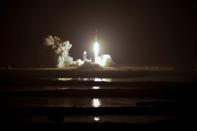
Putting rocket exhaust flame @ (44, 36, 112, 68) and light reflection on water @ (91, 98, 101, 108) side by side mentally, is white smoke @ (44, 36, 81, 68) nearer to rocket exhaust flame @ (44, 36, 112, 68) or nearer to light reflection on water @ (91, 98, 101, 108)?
rocket exhaust flame @ (44, 36, 112, 68)

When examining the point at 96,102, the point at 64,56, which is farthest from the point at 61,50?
the point at 96,102

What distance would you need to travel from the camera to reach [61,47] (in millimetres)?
118188

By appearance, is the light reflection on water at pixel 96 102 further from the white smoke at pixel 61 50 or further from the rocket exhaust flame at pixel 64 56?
the white smoke at pixel 61 50

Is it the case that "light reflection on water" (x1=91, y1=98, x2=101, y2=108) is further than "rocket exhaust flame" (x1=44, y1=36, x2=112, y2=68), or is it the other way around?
"rocket exhaust flame" (x1=44, y1=36, x2=112, y2=68)

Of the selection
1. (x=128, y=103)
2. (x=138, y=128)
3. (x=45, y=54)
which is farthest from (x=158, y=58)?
(x=138, y=128)

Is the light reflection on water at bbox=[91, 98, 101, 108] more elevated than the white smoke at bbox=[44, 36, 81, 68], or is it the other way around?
the white smoke at bbox=[44, 36, 81, 68]

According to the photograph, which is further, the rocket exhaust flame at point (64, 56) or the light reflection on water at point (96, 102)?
the rocket exhaust flame at point (64, 56)

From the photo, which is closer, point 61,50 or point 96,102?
point 96,102

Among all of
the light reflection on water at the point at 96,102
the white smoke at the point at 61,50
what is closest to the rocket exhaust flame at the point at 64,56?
the white smoke at the point at 61,50

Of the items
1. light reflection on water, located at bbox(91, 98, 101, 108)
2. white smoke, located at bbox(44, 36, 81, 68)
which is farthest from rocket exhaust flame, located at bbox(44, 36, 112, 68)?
light reflection on water, located at bbox(91, 98, 101, 108)

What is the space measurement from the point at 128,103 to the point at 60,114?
34.6ft

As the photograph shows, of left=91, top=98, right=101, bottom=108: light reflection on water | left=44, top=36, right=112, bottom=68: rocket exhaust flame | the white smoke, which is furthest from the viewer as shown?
the white smoke

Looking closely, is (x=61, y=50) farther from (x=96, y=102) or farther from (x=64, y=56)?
(x=96, y=102)

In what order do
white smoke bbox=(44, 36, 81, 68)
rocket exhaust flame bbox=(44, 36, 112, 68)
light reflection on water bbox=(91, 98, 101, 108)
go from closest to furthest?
light reflection on water bbox=(91, 98, 101, 108) < rocket exhaust flame bbox=(44, 36, 112, 68) < white smoke bbox=(44, 36, 81, 68)
